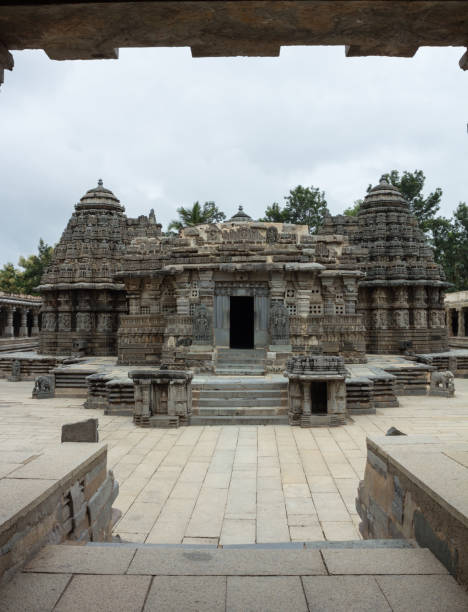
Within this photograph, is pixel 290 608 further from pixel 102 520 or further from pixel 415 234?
pixel 415 234

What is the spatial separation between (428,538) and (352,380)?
8481 mm

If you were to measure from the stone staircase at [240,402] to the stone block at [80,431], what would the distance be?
580cm

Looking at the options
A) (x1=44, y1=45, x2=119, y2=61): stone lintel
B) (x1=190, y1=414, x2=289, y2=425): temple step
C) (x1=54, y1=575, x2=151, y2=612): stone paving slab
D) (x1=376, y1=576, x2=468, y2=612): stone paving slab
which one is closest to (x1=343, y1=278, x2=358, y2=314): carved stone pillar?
(x1=190, y1=414, x2=289, y2=425): temple step

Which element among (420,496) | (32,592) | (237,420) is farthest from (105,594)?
(237,420)

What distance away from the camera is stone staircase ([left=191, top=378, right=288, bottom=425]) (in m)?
10.3

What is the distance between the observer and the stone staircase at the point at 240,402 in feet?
33.7

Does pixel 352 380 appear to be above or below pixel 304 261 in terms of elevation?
below

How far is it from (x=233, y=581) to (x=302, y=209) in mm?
41303

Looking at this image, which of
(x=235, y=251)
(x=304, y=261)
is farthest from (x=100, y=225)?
(x=304, y=261)

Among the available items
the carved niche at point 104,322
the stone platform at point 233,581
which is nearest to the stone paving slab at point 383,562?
the stone platform at point 233,581

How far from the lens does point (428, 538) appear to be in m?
3.06

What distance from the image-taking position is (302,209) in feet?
138

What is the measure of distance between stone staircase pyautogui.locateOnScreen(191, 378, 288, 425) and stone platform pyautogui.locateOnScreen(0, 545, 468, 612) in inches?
283

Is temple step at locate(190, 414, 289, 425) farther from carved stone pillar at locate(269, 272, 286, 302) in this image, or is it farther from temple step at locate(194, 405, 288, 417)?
carved stone pillar at locate(269, 272, 286, 302)
